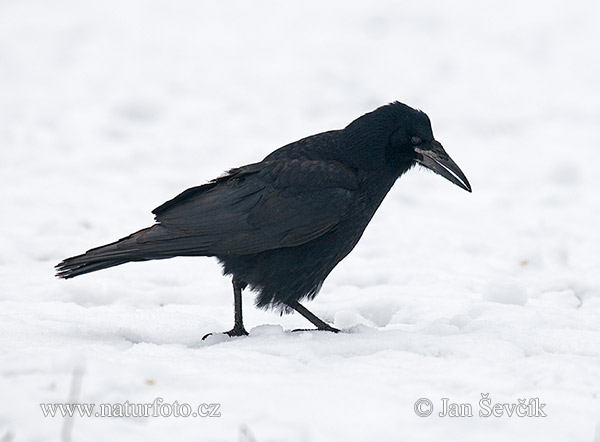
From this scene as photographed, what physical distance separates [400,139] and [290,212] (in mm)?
873

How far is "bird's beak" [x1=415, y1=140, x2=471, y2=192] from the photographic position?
5625 mm

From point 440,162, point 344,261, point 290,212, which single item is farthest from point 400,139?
point 344,261

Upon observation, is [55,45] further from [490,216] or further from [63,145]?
[490,216]

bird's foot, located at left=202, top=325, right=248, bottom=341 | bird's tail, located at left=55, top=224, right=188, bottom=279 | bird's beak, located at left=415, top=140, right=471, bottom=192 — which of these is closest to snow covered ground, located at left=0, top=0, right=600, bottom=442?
bird's foot, located at left=202, top=325, right=248, bottom=341

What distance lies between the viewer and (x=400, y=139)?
5625 mm

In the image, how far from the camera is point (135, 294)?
6289 millimetres

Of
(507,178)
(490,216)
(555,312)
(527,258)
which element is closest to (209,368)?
(555,312)

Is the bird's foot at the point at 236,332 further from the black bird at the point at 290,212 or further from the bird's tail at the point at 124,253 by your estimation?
the bird's tail at the point at 124,253

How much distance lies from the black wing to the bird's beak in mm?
494

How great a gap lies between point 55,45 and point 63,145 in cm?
317

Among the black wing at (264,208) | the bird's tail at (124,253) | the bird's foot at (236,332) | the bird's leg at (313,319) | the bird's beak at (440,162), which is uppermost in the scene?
the bird's beak at (440,162)

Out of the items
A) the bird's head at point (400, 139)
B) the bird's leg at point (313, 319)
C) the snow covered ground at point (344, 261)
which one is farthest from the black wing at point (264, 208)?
the snow covered ground at point (344, 261)

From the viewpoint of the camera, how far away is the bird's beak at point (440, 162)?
5625 millimetres

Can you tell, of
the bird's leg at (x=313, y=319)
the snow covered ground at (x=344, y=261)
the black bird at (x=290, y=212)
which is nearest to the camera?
the snow covered ground at (x=344, y=261)
